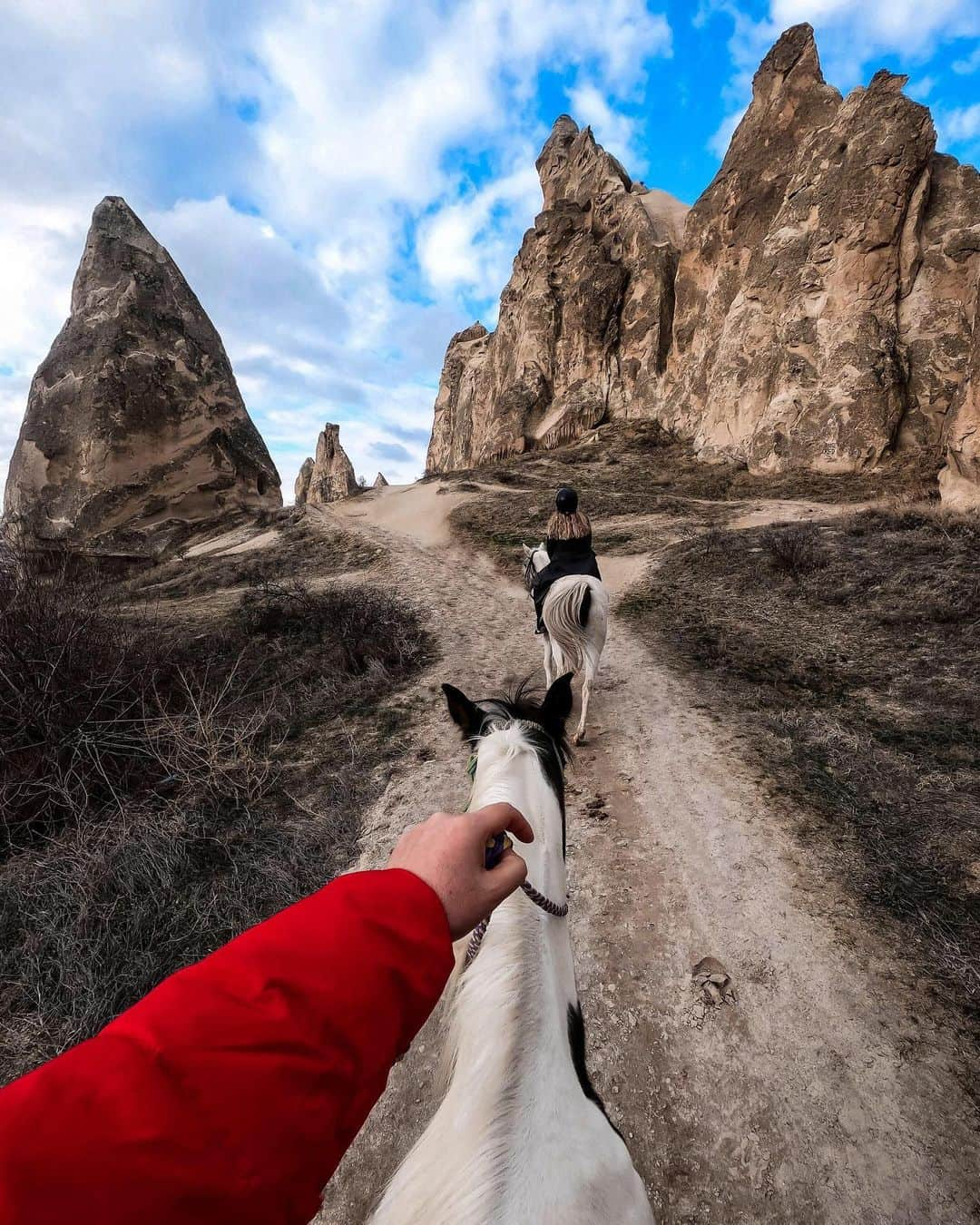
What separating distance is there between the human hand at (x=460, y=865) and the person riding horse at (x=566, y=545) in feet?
16.6

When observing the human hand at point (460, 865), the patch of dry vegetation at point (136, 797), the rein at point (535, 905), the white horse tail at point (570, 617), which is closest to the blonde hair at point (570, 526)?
the white horse tail at point (570, 617)

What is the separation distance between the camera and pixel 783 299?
1988 centimetres

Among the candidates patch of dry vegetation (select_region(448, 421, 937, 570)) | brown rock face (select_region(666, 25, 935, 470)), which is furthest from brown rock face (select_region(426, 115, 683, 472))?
patch of dry vegetation (select_region(448, 421, 937, 570))

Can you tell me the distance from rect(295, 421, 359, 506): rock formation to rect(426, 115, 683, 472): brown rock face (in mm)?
12814

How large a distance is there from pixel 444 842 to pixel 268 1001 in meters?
0.43

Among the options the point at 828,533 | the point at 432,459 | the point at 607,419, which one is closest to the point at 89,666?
the point at 828,533

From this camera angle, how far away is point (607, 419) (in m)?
29.6

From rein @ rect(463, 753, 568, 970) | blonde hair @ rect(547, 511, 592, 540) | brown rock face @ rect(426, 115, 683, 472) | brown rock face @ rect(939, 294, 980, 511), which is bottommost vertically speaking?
rein @ rect(463, 753, 568, 970)

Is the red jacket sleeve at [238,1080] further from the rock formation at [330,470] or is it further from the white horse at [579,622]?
the rock formation at [330,470]

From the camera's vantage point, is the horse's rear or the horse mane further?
the horse's rear

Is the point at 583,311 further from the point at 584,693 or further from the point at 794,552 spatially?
the point at 584,693

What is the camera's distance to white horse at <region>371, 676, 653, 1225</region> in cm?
112

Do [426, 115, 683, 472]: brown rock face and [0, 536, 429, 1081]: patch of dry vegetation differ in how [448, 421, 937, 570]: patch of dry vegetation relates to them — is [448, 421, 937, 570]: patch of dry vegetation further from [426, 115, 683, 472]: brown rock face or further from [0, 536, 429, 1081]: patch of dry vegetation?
[0, 536, 429, 1081]: patch of dry vegetation

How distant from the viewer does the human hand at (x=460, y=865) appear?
41.2 inches
